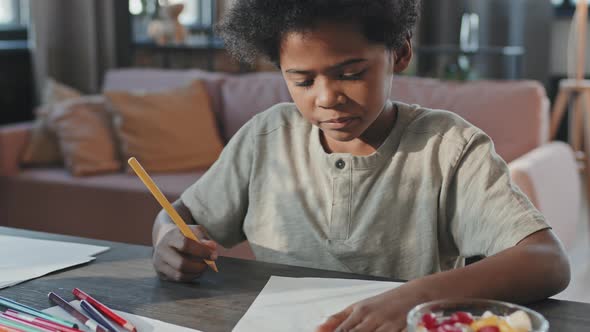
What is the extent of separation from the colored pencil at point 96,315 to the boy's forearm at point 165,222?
0.75 ft

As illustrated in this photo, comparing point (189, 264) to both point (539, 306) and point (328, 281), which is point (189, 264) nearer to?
point (328, 281)

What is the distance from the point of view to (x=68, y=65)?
4113 millimetres

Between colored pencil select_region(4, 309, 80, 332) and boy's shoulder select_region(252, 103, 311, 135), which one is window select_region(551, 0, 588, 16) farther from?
colored pencil select_region(4, 309, 80, 332)

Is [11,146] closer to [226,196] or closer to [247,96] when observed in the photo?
[247,96]

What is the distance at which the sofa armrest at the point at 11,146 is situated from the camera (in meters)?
2.92

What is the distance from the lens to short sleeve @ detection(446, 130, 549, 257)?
0.92 meters

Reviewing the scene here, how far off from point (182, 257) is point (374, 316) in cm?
29

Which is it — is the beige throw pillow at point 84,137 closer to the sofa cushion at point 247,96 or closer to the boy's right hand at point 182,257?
the sofa cushion at point 247,96

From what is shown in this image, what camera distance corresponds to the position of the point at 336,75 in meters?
0.93

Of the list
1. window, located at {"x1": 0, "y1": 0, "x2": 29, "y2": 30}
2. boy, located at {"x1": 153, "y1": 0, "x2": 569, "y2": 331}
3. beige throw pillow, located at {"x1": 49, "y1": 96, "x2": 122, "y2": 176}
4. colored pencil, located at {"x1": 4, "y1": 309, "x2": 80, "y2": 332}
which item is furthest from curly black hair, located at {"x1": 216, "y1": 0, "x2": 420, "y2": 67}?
window, located at {"x1": 0, "y1": 0, "x2": 29, "y2": 30}

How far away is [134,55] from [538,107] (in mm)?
2678

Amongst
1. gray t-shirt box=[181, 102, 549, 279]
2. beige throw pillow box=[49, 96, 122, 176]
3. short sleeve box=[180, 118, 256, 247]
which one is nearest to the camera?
gray t-shirt box=[181, 102, 549, 279]

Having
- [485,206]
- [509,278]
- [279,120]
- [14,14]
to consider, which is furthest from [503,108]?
[14,14]

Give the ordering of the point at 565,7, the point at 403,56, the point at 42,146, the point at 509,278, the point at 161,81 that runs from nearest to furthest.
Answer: the point at 509,278 < the point at 403,56 < the point at 42,146 < the point at 161,81 < the point at 565,7
